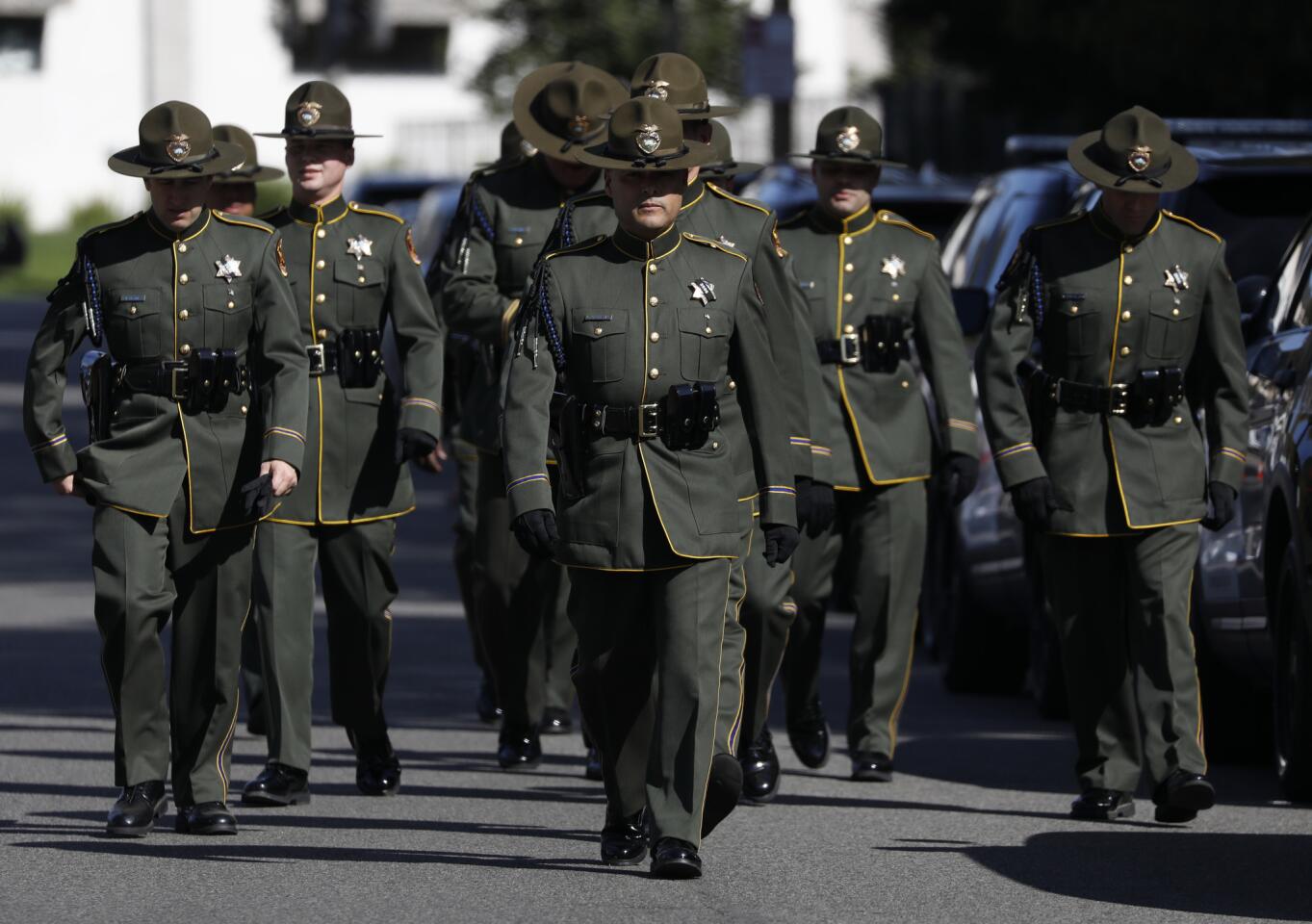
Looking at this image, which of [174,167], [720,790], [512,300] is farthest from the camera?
[512,300]

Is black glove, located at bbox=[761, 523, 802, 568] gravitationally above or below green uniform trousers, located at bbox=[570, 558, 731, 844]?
above

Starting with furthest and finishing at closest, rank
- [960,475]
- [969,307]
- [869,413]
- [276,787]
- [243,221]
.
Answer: [969,307] → [869,413] → [960,475] → [276,787] → [243,221]

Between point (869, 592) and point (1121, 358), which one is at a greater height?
point (1121, 358)

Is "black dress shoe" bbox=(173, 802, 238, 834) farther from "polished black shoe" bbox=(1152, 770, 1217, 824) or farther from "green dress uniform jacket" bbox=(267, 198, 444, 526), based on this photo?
"polished black shoe" bbox=(1152, 770, 1217, 824)

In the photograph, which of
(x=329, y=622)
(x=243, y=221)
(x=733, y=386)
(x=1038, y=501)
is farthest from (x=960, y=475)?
(x=243, y=221)

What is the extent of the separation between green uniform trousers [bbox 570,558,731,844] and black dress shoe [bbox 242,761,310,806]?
1.43m

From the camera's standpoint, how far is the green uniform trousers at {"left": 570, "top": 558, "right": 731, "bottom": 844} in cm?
816

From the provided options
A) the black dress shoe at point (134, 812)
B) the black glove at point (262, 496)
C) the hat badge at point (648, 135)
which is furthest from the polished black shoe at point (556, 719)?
the hat badge at point (648, 135)

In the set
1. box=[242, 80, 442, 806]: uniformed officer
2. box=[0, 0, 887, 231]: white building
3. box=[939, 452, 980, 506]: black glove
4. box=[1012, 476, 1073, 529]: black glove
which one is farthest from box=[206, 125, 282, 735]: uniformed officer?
box=[0, 0, 887, 231]: white building

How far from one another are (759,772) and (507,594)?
1.38 metres

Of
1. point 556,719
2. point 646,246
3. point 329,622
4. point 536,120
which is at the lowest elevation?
point 556,719

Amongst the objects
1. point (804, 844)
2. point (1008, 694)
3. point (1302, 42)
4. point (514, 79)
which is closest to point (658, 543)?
point (804, 844)

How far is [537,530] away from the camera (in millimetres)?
8117

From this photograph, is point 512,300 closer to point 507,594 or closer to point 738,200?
point 507,594
